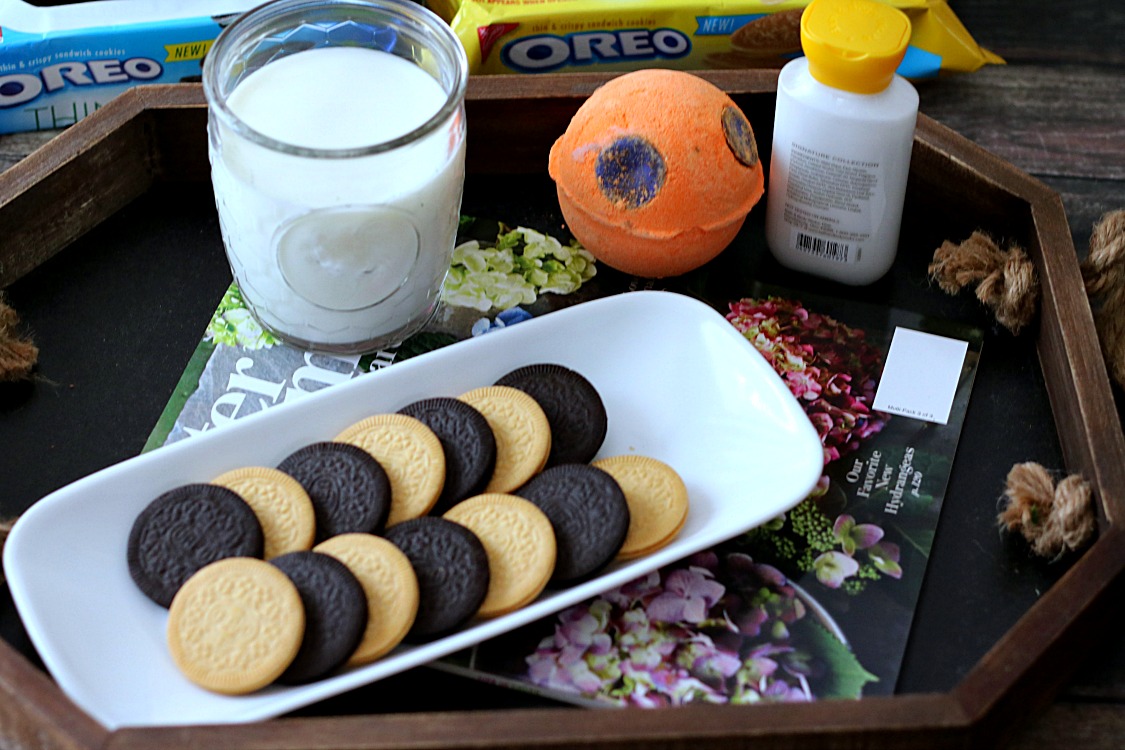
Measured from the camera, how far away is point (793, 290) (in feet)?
2.90

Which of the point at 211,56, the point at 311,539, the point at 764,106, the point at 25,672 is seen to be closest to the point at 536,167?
the point at 764,106

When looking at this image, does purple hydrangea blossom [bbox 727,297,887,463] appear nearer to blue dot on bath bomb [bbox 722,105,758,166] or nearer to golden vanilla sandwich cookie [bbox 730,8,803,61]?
blue dot on bath bomb [bbox 722,105,758,166]

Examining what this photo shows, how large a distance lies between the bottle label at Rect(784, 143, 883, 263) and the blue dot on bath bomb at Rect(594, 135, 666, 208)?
0.34 ft

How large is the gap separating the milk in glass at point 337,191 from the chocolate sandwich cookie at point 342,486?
12cm

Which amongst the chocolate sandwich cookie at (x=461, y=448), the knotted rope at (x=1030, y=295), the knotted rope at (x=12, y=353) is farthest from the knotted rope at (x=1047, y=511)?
the knotted rope at (x=12, y=353)

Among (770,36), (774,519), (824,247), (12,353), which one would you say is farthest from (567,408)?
(770,36)

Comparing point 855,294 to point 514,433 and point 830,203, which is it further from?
point 514,433

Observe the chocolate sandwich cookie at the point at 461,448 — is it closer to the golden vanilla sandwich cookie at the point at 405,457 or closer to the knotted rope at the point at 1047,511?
the golden vanilla sandwich cookie at the point at 405,457

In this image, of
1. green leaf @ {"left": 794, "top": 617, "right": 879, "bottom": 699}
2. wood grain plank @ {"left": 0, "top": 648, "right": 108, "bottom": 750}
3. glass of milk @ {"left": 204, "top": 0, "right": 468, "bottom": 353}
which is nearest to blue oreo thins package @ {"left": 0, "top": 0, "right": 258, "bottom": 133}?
glass of milk @ {"left": 204, "top": 0, "right": 468, "bottom": 353}

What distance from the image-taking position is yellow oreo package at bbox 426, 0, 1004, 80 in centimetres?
104

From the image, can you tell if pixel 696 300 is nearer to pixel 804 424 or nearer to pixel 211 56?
pixel 804 424

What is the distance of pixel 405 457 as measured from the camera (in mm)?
708

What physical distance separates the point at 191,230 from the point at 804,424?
1.58 ft

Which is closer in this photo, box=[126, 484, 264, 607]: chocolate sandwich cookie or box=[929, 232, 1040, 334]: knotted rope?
box=[126, 484, 264, 607]: chocolate sandwich cookie
